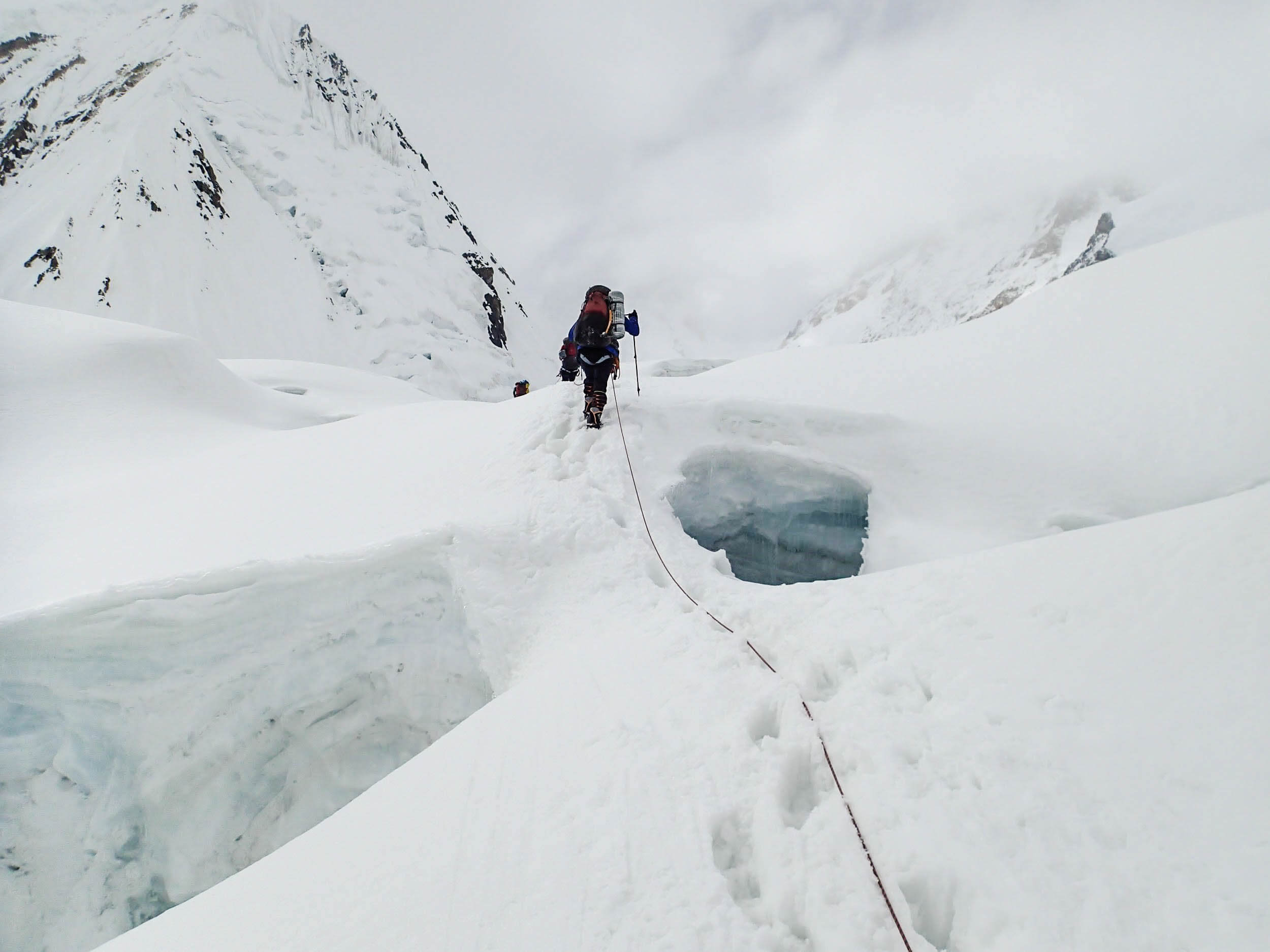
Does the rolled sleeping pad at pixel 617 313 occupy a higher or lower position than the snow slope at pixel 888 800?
higher

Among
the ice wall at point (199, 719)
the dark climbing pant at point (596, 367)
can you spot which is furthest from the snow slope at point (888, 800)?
the dark climbing pant at point (596, 367)

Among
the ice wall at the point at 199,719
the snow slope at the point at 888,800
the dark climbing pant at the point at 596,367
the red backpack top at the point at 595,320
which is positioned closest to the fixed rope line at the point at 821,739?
the snow slope at the point at 888,800

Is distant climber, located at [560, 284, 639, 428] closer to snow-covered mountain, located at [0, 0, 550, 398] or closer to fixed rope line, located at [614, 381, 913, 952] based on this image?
fixed rope line, located at [614, 381, 913, 952]

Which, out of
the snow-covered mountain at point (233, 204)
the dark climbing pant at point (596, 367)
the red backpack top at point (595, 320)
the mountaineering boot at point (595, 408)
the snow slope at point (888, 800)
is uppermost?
the snow-covered mountain at point (233, 204)

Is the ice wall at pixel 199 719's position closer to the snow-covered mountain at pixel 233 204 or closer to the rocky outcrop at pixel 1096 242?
the snow-covered mountain at pixel 233 204

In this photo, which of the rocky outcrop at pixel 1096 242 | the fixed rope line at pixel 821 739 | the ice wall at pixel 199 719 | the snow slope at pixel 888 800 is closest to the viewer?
the snow slope at pixel 888 800

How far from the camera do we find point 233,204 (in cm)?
4759

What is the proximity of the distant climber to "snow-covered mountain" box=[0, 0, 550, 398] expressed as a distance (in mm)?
43694

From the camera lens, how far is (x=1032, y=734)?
209 centimetres

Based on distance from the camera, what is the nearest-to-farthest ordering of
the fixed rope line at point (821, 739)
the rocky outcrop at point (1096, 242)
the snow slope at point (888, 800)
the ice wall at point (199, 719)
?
the snow slope at point (888, 800), the fixed rope line at point (821, 739), the ice wall at point (199, 719), the rocky outcrop at point (1096, 242)

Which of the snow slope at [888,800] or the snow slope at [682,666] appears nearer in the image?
the snow slope at [888,800]

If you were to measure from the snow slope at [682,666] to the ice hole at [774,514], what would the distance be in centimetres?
13

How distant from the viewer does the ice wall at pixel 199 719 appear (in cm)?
366

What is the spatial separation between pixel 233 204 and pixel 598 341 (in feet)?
192
